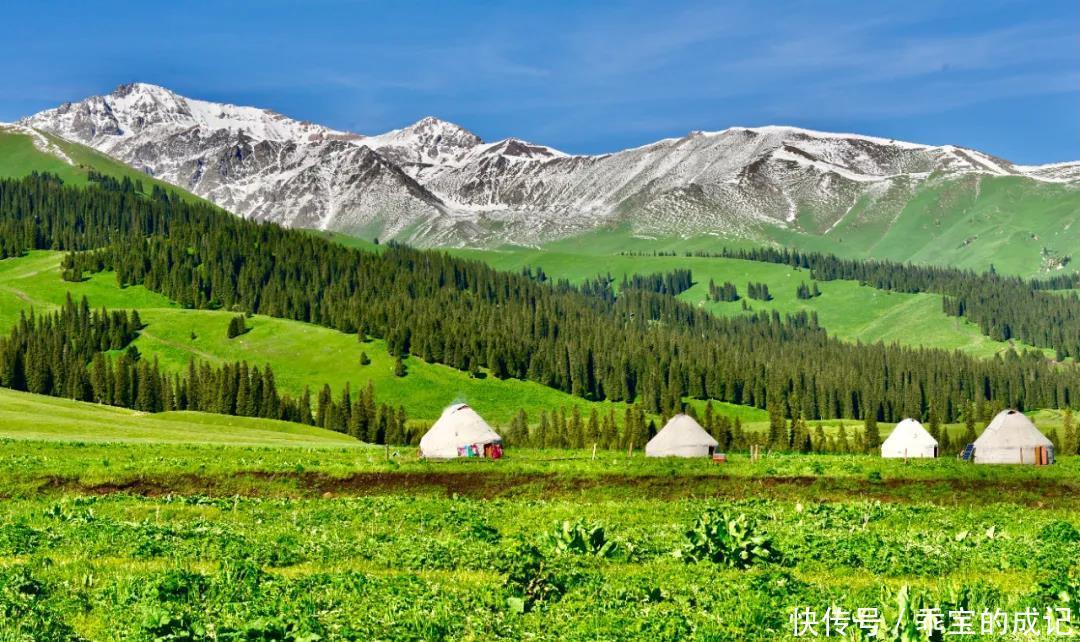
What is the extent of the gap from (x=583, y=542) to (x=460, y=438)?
2361 inches

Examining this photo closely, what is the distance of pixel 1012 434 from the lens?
287ft

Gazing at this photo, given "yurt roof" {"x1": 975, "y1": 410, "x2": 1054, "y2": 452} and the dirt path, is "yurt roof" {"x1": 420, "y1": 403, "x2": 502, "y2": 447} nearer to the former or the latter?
the dirt path

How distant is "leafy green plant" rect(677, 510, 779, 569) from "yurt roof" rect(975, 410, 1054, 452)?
225 feet

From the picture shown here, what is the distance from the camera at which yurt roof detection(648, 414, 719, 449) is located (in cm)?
9331

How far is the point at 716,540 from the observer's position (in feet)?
92.4

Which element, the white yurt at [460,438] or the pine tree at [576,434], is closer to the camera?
the white yurt at [460,438]

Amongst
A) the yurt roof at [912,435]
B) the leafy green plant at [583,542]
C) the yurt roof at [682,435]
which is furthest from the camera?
the yurt roof at [912,435]

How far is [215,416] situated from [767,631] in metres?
137

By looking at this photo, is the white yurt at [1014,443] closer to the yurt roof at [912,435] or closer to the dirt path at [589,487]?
the yurt roof at [912,435]

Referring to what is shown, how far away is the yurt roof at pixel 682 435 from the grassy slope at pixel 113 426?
33.7 metres

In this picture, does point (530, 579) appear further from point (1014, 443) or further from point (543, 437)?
point (543, 437)

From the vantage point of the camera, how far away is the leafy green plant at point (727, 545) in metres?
A: 27.8

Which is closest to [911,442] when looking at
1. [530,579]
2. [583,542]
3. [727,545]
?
[727,545]

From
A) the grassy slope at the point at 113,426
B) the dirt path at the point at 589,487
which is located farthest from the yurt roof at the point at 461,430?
the dirt path at the point at 589,487
